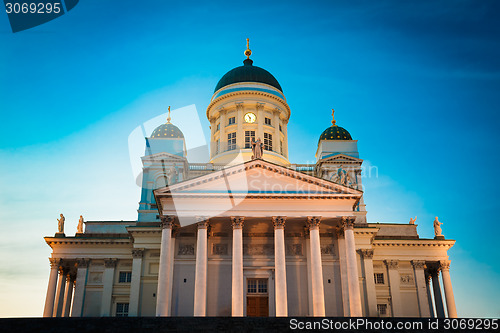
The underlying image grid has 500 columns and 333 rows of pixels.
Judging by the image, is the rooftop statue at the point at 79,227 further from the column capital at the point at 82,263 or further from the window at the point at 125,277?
the window at the point at 125,277

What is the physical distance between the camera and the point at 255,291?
32.2 metres

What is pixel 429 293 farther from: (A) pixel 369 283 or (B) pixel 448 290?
(A) pixel 369 283

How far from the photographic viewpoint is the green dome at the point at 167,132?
4456 centimetres

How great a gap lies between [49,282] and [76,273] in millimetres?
3829

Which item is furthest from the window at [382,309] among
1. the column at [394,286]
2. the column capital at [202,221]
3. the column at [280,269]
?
the column capital at [202,221]

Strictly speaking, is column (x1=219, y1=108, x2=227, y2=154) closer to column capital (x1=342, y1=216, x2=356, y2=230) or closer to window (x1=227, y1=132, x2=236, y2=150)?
window (x1=227, y1=132, x2=236, y2=150)

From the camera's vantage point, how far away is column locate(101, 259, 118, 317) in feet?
122

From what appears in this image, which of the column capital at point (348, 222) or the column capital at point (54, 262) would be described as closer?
the column capital at point (348, 222)

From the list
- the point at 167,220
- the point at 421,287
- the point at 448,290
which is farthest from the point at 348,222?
the point at 448,290

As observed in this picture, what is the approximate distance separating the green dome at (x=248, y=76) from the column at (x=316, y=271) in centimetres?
2339

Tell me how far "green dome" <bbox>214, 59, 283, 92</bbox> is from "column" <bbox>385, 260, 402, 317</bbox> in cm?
2310

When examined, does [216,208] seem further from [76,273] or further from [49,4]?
[76,273]

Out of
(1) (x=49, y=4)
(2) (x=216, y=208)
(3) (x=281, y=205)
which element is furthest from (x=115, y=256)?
(1) (x=49, y=4)

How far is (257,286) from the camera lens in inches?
1271
